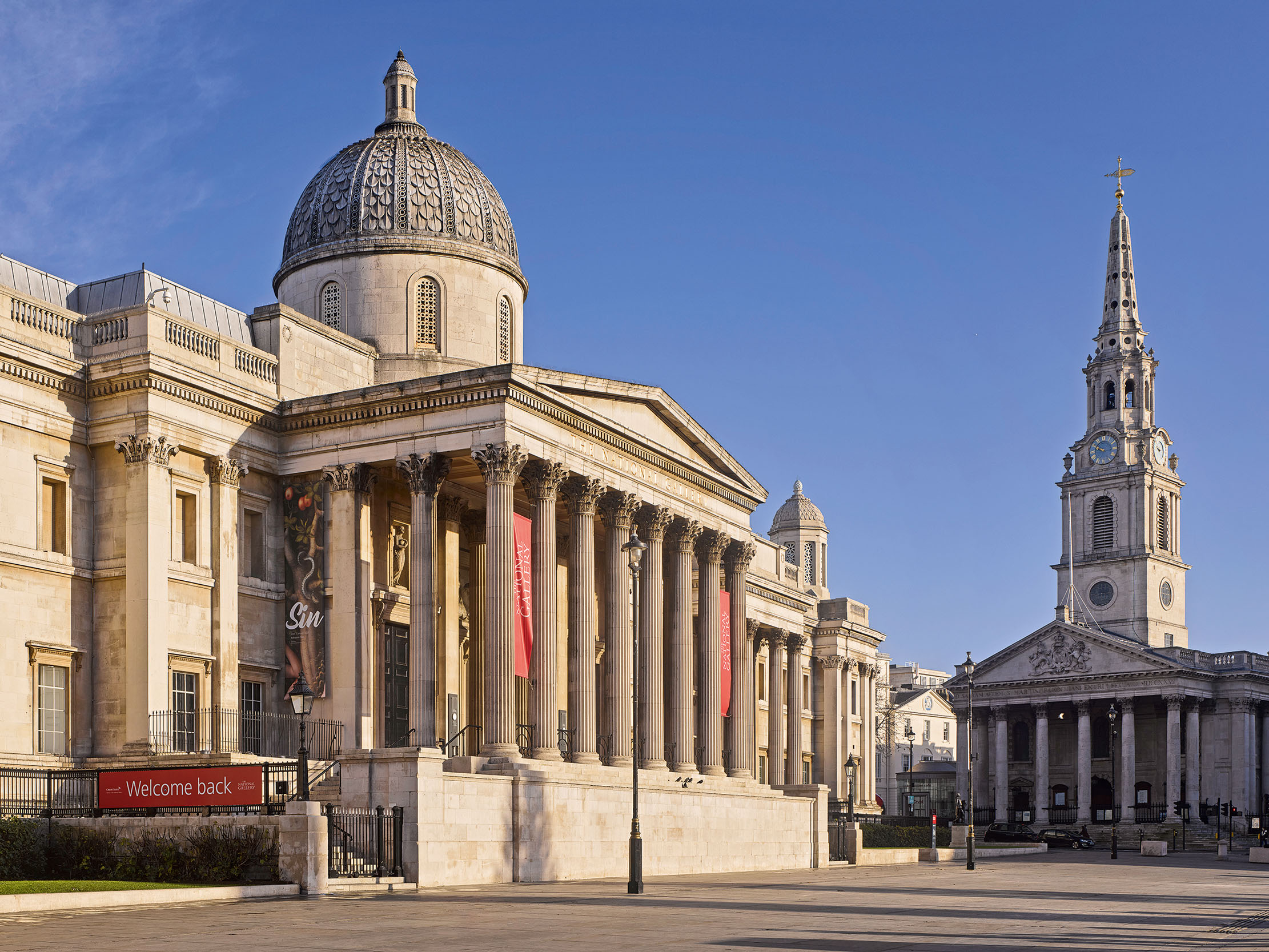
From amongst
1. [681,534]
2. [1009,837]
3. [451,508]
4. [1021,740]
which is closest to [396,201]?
[451,508]

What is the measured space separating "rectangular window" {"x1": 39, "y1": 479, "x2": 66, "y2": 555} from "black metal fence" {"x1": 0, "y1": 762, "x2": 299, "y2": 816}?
595 cm

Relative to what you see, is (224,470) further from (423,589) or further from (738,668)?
(738,668)

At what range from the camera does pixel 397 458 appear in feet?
138

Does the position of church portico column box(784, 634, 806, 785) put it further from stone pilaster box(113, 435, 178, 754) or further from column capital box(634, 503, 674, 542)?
stone pilaster box(113, 435, 178, 754)

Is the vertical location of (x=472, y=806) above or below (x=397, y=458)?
below

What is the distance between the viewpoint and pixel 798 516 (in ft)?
380

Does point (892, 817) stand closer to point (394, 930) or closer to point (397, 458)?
point (397, 458)

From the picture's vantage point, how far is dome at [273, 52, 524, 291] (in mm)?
51531

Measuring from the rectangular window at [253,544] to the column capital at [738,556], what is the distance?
1805 centimetres

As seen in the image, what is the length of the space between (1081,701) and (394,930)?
360 feet

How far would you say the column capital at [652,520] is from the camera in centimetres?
4859

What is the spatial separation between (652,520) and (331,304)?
44.8 feet

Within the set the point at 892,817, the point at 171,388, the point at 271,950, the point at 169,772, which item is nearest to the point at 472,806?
the point at 169,772

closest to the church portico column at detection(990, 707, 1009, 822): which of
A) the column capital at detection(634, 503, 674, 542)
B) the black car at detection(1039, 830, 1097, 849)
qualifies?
the black car at detection(1039, 830, 1097, 849)
